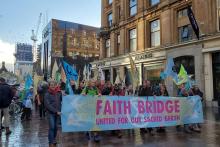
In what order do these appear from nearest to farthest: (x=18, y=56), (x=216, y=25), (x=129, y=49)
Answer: (x=216, y=25) < (x=129, y=49) < (x=18, y=56)

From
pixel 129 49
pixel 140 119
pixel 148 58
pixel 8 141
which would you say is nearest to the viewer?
pixel 8 141

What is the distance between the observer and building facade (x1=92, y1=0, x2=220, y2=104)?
73.9 ft

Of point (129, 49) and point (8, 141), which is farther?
point (129, 49)

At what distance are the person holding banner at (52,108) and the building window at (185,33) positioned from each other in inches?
745

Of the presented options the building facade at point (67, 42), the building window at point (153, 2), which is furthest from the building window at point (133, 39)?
the building facade at point (67, 42)

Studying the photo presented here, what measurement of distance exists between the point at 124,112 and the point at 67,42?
84531 millimetres

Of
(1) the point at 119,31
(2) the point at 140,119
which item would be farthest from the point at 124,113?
(1) the point at 119,31

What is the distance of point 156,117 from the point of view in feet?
33.4

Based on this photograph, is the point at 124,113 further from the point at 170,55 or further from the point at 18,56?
the point at 18,56

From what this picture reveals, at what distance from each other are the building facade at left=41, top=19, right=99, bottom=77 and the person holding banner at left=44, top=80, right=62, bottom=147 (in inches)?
2889

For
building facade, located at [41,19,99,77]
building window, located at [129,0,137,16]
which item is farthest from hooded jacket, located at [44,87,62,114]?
building facade, located at [41,19,99,77]

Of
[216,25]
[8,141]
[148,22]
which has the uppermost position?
[148,22]

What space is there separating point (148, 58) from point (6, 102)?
20530 millimetres

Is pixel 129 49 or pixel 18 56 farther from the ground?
pixel 18 56
